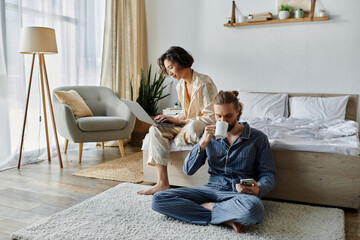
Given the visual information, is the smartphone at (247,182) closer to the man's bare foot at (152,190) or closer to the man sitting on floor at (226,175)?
the man sitting on floor at (226,175)

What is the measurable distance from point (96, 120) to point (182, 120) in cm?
126

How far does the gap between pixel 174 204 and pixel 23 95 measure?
7.97 feet

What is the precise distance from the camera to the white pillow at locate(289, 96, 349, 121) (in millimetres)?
3865

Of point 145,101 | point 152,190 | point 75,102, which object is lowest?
point 152,190

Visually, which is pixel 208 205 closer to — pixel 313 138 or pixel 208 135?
pixel 208 135

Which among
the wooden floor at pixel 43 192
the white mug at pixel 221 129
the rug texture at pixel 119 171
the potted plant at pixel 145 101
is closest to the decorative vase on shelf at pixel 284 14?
the potted plant at pixel 145 101

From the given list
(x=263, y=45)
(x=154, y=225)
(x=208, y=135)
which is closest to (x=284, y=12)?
(x=263, y=45)

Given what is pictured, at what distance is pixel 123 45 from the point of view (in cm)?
485

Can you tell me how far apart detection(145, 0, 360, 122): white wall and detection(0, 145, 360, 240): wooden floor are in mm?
2156

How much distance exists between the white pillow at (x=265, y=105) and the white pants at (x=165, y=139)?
5.28 ft

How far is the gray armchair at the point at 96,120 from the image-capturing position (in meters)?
3.47

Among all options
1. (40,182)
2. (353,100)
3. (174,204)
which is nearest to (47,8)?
(40,182)

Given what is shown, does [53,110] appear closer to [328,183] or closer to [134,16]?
[134,16]

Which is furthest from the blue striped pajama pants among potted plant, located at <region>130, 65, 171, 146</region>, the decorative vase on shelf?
the decorative vase on shelf
